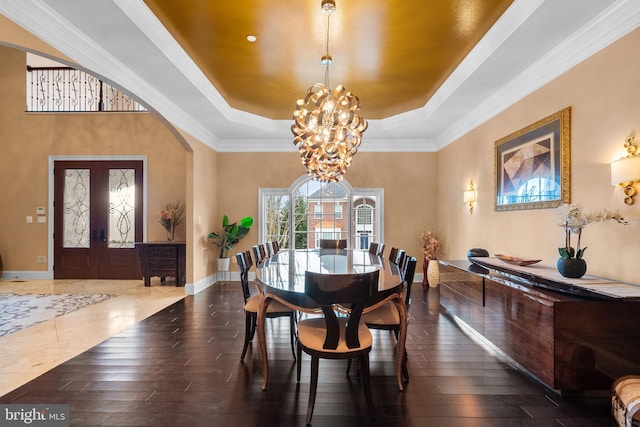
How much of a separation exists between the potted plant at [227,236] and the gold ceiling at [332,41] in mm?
2483

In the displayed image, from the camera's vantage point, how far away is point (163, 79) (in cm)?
380

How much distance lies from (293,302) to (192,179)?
3999 millimetres

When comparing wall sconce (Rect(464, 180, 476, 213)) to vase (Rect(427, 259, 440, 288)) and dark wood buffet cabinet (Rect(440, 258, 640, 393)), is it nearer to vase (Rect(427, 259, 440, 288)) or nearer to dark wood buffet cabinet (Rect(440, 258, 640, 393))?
vase (Rect(427, 259, 440, 288))

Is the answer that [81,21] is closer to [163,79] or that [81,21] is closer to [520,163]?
[163,79]

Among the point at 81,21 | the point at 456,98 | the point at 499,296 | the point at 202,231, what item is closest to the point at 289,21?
the point at 81,21

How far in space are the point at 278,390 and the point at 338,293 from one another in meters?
1.02

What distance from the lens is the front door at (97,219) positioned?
663 cm

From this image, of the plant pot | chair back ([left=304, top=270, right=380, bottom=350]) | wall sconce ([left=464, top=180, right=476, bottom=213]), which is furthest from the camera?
the plant pot

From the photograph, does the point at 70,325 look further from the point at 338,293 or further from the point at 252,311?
the point at 338,293

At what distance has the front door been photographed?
6.63 meters

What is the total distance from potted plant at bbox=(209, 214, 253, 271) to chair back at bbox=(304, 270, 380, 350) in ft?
14.9

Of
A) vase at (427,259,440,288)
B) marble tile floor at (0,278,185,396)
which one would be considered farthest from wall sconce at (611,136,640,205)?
marble tile floor at (0,278,185,396)

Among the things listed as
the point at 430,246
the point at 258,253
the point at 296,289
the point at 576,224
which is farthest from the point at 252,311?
the point at 430,246

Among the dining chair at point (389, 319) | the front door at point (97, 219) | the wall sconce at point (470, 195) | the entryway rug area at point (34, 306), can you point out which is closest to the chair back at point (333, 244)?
the wall sconce at point (470, 195)
